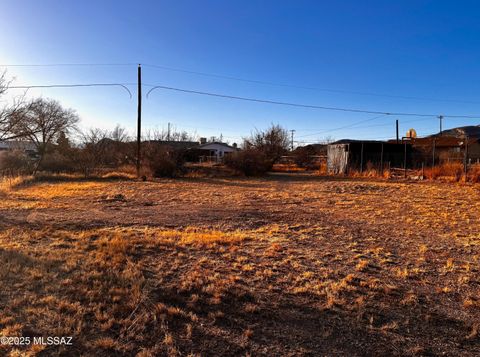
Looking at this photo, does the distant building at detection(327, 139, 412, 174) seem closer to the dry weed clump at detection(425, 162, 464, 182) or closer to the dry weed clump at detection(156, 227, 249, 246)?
the dry weed clump at detection(425, 162, 464, 182)

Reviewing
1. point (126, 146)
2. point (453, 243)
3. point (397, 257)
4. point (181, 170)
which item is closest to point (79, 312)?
point (397, 257)

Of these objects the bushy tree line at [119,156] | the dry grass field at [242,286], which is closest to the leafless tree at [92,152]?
the bushy tree line at [119,156]

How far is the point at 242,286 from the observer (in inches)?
142

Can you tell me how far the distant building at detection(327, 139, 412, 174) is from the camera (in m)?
22.7

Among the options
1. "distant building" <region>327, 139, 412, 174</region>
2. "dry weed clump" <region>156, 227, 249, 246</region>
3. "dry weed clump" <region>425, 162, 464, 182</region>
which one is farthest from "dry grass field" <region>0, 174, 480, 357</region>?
"distant building" <region>327, 139, 412, 174</region>

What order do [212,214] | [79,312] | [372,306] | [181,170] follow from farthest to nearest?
[181,170]
[212,214]
[372,306]
[79,312]

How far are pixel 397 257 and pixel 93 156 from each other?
25527 millimetres

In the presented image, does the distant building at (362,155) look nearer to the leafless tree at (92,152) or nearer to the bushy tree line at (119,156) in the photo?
the bushy tree line at (119,156)

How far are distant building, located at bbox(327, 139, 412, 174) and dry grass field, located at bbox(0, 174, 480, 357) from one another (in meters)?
15.8

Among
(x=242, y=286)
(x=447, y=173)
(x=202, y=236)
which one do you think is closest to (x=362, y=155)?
(x=447, y=173)

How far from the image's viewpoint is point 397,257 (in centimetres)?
472

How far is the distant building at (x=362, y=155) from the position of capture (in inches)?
895

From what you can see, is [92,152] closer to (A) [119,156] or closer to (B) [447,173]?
(A) [119,156]

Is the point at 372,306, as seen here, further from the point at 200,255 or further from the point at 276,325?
the point at 200,255
